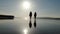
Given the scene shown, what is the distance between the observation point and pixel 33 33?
243 inches

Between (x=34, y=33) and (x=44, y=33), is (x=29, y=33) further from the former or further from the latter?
(x=44, y=33)

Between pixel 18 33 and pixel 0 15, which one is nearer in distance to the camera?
pixel 18 33

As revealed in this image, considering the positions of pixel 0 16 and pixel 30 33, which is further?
pixel 0 16

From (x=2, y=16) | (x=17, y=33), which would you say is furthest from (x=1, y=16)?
(x=17, y=33)

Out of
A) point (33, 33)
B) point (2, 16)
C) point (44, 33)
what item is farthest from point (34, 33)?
point (2, 16)

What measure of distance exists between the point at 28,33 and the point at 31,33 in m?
0.15

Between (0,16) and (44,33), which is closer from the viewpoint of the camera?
(44,33)

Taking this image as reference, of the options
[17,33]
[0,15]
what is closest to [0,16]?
[0,15]

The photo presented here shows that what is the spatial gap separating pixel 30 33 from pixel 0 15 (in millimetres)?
13184

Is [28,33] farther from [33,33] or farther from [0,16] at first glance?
[0,16]

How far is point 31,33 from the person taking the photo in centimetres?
615

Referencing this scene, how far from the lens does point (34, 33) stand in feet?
20.3

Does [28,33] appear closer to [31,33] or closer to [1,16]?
[31,33]

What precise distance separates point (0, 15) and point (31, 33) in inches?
519
